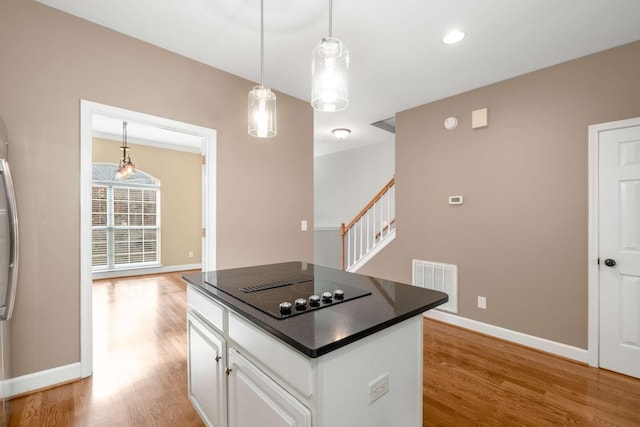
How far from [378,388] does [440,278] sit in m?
2.76

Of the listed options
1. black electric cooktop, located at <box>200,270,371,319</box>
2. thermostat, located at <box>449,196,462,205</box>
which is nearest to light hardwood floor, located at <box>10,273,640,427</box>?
black electric cooktop, located at <box>200,270,371,319</box>

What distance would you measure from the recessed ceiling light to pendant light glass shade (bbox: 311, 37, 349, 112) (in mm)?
1420

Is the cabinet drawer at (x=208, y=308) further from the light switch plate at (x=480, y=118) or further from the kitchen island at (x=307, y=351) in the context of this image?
the light switch plate at (x=480, y=118)

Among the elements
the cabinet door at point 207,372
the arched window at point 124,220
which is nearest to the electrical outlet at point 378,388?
the cabinet door at point 207,372

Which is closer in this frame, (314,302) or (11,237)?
(314,302)

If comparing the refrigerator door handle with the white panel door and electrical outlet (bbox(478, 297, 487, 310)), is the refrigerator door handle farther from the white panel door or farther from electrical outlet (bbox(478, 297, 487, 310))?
the white panel door

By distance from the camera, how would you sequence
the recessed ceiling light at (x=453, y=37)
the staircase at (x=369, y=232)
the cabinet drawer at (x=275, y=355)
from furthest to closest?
the staircase at (x=369, y=232) → the recessed ceiling light at (x=453, y=37) → the cabinet drawer at (x=275, y=355)

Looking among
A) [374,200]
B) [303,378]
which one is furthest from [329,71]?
[374,200]

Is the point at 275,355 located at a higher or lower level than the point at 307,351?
lower

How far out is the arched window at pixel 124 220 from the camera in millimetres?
5812

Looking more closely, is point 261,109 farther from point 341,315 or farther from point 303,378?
point 303,378

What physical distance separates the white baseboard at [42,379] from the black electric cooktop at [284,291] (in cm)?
152

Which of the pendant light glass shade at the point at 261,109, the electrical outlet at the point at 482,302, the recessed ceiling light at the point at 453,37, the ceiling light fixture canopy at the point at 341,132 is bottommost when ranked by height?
the electrical outlet at the point at 482,302

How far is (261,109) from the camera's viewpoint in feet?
6.06
